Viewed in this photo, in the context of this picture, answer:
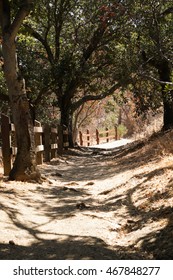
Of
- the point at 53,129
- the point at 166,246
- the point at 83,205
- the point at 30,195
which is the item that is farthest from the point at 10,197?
the point at 53,129

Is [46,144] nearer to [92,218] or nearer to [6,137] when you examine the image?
[6,137]

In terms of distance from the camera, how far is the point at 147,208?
21.5 ft

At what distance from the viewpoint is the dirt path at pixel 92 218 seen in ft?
15.7

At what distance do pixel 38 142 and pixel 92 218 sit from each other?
639cm

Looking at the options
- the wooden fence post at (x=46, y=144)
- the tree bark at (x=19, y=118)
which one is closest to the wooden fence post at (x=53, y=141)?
the wooden fence post at (x=46, y=144)

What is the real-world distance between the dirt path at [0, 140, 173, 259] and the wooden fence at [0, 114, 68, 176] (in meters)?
1.12

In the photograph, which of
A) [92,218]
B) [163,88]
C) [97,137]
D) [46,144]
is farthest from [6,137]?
[97,137]

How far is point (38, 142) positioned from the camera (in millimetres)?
12500

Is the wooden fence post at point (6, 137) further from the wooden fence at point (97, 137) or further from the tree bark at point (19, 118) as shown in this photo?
the wooden fence at point (97, 137)

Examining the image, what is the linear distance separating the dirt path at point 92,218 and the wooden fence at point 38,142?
1.12m

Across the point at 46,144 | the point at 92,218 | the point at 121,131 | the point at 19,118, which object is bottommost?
the point at 92,218

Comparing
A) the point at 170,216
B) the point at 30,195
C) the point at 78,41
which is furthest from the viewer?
the point at 78,41

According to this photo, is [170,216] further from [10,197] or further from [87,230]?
[10,197]
